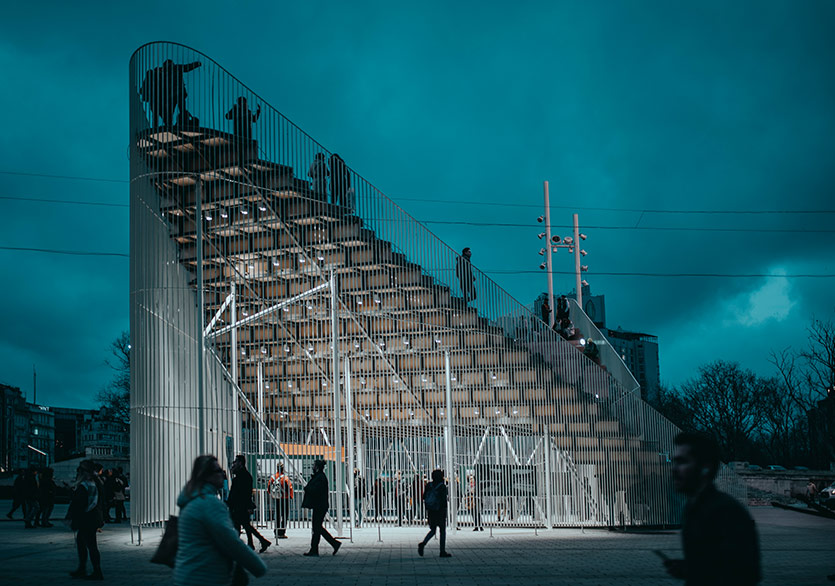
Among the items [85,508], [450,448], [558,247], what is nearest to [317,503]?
[85,508]

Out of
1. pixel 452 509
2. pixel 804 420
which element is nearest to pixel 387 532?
pixel 452 509

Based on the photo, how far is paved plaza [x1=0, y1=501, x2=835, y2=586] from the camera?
1293cm

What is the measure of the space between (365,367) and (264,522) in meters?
4.66

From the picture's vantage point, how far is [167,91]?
23062 mm

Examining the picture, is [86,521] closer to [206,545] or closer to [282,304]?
[206,545]

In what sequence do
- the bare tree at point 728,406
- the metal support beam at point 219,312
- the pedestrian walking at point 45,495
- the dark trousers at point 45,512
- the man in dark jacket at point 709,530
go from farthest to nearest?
the bare tree at point 728,406 → the dark trousers at point 45,512 → the pedestrian walking at point 45,495 → the metal support beam at point 219,312 → the man in dark jacket at point 709,530

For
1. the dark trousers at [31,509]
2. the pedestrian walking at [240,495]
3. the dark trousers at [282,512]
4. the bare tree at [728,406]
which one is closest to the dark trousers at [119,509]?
the dark trousers at [31,509]

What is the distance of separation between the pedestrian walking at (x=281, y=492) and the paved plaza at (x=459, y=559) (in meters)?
0.64

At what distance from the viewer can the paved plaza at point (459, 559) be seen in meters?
12.9

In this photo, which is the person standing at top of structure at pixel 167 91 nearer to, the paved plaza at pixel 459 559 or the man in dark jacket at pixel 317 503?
the paved plaza at pixel 459 559

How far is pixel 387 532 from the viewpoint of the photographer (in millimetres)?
22250

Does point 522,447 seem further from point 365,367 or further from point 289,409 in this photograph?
point 289,409

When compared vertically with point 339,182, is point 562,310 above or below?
below

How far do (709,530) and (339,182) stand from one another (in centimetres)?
2070
